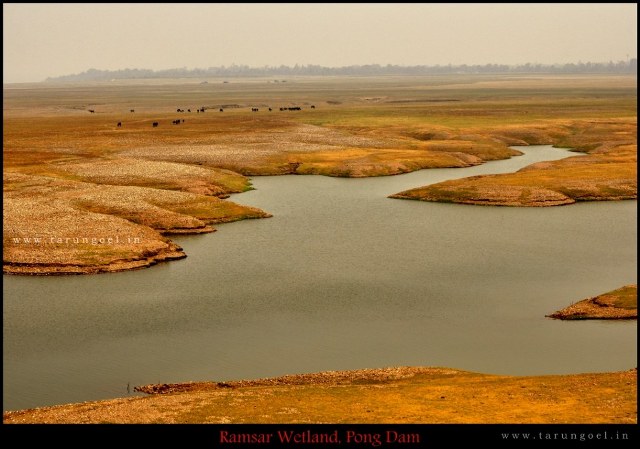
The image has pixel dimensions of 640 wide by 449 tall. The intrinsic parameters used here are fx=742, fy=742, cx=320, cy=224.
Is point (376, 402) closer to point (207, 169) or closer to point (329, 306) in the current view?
point (329, 306)

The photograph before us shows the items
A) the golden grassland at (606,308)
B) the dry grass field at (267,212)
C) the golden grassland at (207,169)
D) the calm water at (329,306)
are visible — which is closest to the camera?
A: the dry grass field at (267,212)

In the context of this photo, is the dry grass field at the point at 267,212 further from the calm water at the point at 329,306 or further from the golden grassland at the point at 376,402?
the calm water at the point at 329,306


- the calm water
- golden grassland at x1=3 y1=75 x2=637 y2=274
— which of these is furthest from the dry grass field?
the calm water

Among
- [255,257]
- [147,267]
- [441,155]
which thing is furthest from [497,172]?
[147,267]

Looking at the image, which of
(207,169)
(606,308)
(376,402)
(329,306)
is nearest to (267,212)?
(207,169)

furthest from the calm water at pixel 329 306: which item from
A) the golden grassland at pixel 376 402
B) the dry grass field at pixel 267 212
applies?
the dry grass field at pixel 267 212
